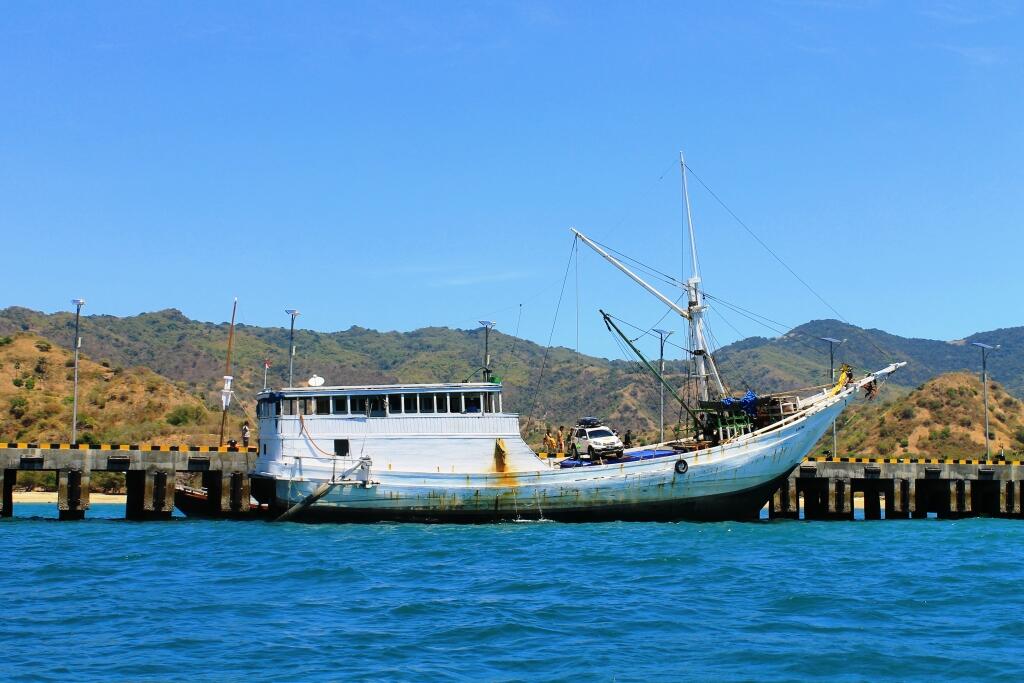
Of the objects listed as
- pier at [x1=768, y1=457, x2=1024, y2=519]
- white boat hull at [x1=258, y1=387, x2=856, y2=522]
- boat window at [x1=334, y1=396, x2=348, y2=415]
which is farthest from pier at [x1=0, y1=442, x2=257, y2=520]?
pier at [x1=768, y1=457, x2=1024, y2=519]

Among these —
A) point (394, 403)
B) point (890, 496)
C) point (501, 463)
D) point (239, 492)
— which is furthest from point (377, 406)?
point (890, 496)

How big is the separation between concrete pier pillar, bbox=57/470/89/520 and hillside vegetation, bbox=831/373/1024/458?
69.0 meters

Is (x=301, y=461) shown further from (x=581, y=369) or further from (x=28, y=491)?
(x=581, y=369)

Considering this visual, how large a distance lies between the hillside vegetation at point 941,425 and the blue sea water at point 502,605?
63102mm

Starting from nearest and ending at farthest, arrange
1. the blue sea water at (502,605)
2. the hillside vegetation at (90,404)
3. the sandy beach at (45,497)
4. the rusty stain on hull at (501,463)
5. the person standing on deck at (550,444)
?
the blue sea water at (502,605), the rusty stain on hull at (501,463), the person standing on deck at (550,444), the sandy beach at (45,497), the hillside vegetation at (90,404)

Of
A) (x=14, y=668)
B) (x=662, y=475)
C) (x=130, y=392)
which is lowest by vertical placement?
(x=14, y=668)

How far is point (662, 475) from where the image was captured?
43250mm

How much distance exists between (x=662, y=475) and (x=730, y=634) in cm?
1997

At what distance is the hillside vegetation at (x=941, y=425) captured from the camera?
101m

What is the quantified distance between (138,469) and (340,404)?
9699mm

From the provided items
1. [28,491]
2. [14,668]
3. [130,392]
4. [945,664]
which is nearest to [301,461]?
[14,668]

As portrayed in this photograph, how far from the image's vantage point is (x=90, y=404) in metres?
98.7

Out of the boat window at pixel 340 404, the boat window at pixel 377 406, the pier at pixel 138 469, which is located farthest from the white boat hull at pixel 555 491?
the pier at pixel 138 469

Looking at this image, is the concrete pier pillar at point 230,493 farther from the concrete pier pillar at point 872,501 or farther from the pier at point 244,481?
the concrete pier pillar at point 872,501
